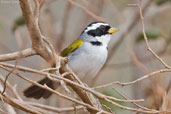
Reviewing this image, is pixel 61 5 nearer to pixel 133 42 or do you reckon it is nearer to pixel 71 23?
pixel 71 23

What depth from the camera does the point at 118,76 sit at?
4906 millimetres

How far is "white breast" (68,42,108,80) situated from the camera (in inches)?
112

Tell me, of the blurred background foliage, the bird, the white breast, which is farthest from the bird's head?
the blurred background foliage

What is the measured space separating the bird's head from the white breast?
0.13m

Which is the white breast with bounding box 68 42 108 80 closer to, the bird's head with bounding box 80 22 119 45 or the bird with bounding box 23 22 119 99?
the bird with bounding box 23 22 119 99

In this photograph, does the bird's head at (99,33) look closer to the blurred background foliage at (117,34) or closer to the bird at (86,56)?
the bird at (86,56)

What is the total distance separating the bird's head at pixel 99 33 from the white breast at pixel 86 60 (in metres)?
0.13

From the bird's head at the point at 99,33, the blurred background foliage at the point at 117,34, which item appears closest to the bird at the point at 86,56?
the bird's head at the point at 99,33

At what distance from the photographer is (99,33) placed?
3055 millimetres

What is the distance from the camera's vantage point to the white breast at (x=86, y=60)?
284 cm

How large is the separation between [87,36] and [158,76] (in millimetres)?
778

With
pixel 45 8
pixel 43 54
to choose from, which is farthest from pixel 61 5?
pixel 43 54

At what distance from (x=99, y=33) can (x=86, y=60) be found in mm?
298

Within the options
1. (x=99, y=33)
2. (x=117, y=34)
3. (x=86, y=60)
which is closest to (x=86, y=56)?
(x=86, y=60)
